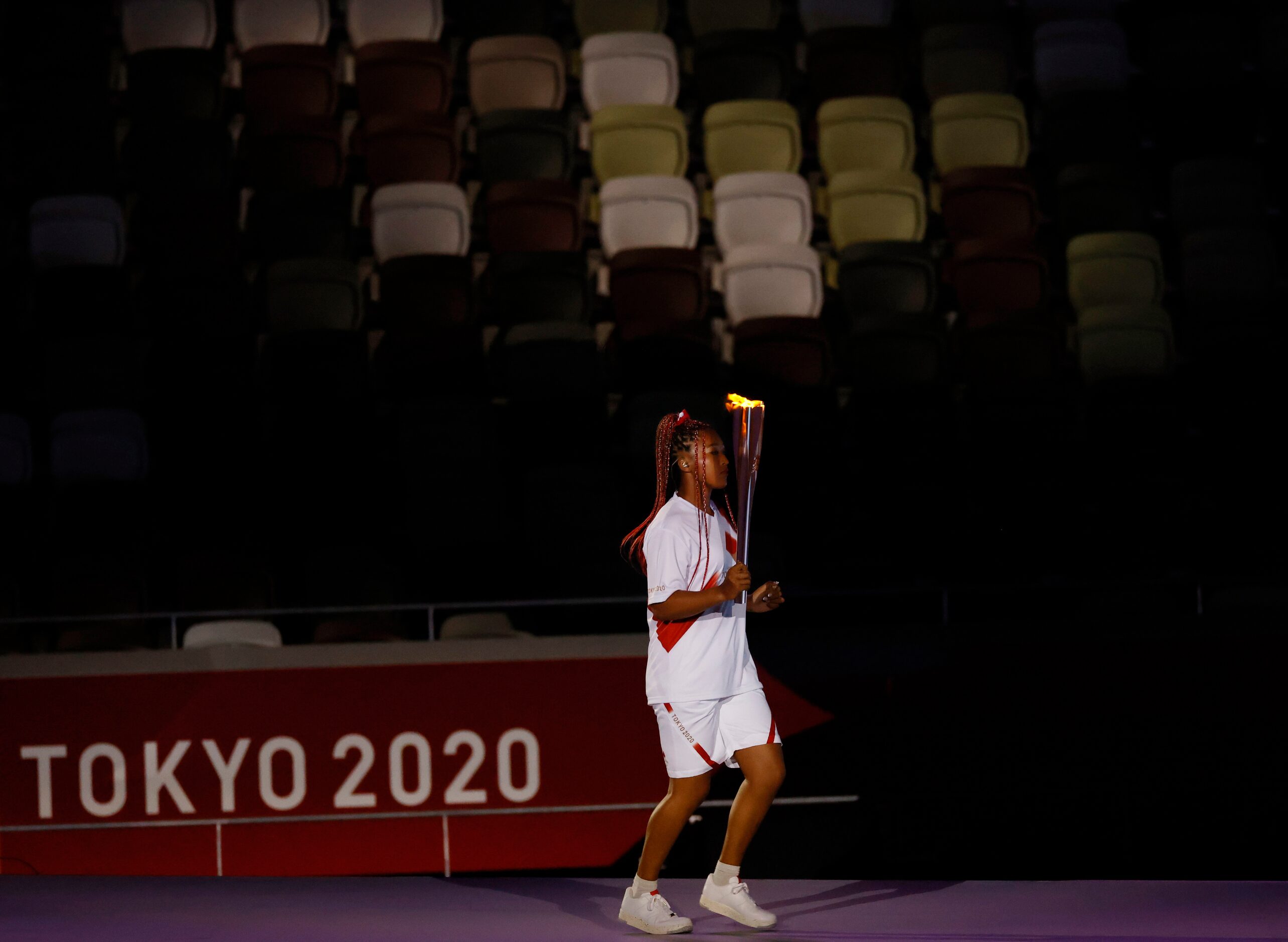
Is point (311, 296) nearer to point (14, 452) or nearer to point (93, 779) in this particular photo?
point (14, 452)

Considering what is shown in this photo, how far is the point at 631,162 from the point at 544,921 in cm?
488

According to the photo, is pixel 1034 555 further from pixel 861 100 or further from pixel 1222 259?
pixel 861 100

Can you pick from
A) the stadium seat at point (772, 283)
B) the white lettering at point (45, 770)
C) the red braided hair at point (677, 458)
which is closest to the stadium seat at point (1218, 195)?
the stadium seat at point (772, 283)

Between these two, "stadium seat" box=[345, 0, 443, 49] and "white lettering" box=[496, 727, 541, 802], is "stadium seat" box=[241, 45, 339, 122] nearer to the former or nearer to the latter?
"stadium seat" box=[345, 0, 443, 49]

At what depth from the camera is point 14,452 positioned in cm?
564

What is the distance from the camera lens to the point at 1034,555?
5371 mm

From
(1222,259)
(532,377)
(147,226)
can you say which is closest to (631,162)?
(532,377)

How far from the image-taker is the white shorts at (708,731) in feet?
10.1

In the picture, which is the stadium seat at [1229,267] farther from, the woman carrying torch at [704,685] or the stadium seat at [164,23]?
the stadium seat at [164,23]

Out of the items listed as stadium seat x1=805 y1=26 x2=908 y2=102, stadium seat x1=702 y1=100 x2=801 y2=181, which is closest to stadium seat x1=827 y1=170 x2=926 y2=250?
stadium seat x1=702 y1=100 x2=801 y2=181

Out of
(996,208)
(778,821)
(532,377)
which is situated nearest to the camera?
(778,821)

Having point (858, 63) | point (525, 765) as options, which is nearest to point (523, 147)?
point (858, 63)

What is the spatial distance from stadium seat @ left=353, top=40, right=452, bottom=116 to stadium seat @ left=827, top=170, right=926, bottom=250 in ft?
7.09

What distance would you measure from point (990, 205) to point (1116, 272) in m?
0.71
